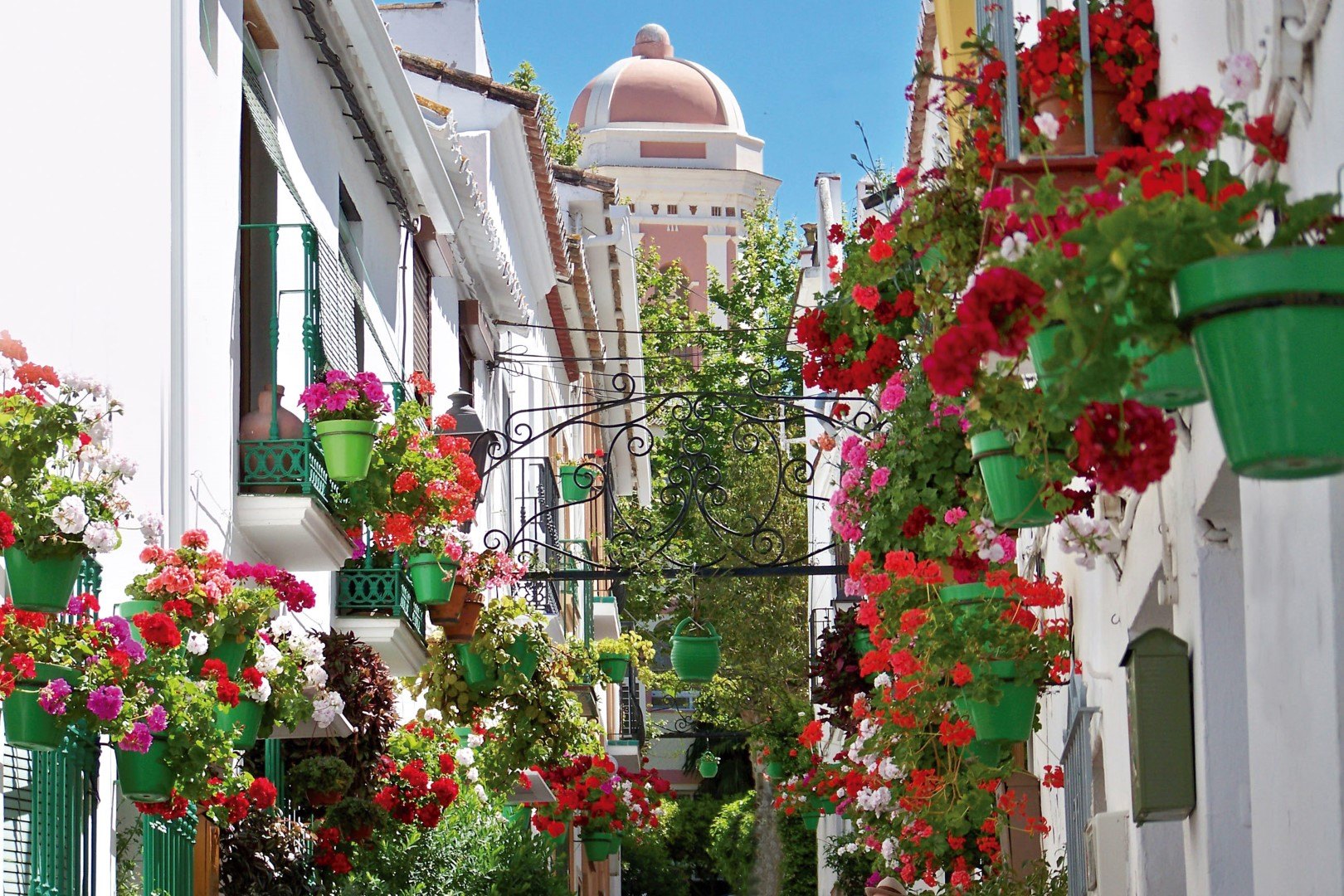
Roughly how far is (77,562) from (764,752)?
2012cm

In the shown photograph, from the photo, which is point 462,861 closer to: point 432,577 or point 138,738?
point 432,577

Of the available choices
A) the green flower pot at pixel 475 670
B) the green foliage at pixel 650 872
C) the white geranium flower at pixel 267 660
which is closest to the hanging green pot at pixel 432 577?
the green flower pot at pixel 475 670

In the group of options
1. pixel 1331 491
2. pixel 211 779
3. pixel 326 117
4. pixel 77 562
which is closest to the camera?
pixel 1331 491

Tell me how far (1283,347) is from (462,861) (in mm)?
9915

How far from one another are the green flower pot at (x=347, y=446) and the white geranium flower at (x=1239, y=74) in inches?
254

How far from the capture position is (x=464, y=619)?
12789 mm

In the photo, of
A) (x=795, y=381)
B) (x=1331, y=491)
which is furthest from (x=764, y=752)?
(x=1331, y=491)

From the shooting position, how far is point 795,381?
3262cm

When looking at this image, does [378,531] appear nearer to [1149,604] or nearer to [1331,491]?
[1149,604]

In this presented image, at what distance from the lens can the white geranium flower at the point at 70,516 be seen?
577 cm

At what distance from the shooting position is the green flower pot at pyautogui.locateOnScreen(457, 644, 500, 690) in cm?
1329

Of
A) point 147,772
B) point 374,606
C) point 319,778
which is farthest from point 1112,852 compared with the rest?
point 374,606

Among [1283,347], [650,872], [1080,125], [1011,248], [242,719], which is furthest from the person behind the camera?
[650,872]

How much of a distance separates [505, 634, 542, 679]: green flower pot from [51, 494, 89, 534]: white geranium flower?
763 centimetres
